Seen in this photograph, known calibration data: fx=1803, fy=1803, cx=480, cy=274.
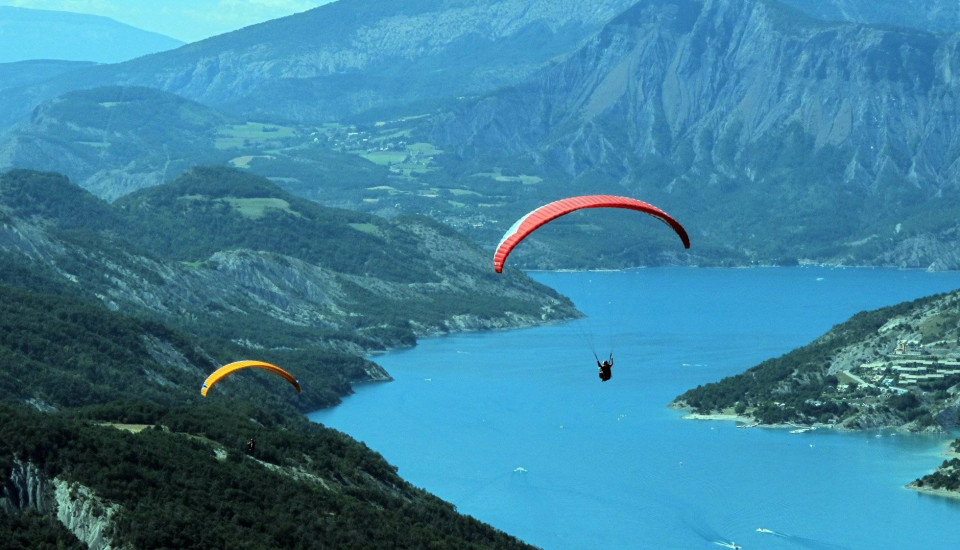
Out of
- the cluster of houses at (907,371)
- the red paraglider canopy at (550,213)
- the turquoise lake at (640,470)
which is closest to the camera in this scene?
the red paraglider canopy at (550,213)

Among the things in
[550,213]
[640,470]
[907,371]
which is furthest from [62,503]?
[907,371]

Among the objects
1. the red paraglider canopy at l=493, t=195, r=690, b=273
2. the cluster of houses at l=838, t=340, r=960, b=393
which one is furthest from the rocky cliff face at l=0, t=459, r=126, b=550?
the cluster of houses at l=838, t=340, r=960, b=393

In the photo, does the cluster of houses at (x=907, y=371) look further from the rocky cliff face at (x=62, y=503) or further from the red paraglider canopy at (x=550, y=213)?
the red paraglider canopy at (x=550, y=213)

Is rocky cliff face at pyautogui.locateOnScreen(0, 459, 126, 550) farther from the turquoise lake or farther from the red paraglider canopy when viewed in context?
the turquoise lake

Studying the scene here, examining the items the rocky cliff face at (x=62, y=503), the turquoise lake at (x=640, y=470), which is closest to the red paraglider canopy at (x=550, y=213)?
the rocky cliff face at (x=62, y=503)

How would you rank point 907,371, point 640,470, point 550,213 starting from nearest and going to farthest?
1. point 550,213
2. point 640,470
3. point 907,371

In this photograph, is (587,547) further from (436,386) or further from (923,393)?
(436,386)

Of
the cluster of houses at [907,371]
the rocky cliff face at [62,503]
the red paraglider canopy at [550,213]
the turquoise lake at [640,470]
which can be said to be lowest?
the rocky cliff face at [62,503]

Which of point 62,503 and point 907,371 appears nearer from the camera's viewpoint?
point 62,503

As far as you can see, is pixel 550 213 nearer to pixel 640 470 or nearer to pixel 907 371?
pixel 640 470
